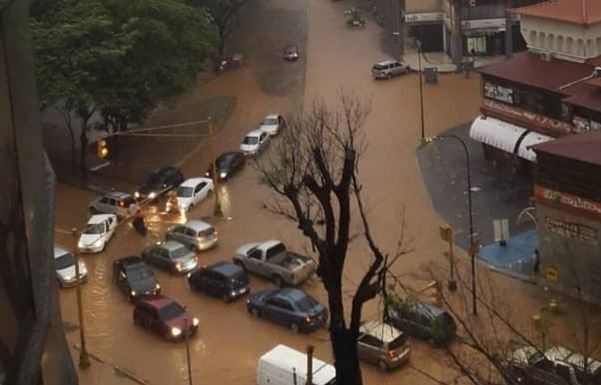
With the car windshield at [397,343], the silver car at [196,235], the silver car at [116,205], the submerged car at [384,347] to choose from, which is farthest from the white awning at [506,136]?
the silver car at [116,205]

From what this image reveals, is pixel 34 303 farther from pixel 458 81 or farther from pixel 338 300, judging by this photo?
pixel 458 81

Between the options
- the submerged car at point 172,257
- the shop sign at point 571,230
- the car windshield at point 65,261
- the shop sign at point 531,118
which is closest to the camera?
the shop sign at point 571,230

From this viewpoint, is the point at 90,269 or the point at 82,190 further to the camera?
the point at 82,190

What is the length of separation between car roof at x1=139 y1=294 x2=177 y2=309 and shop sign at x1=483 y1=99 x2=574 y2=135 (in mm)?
13397

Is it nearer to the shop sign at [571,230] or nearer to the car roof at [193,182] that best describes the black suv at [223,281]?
the car roof at [193,182]

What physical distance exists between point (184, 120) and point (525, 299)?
69.0 ft

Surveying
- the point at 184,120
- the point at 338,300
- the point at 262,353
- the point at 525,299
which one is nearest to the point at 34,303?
the point at 338,300

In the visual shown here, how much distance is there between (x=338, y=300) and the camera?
12719mm

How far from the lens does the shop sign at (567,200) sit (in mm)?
24344

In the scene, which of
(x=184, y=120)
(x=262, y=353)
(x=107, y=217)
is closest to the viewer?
(x=262, y=353)

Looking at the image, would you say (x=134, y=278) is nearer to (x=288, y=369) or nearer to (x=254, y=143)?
(x=288, y=369)

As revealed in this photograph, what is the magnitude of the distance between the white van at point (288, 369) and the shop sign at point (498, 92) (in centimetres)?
1505

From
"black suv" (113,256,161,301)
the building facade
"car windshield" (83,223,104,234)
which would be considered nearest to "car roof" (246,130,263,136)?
"car windshield" (83,223,104,234)

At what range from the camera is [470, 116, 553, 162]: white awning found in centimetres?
3222
